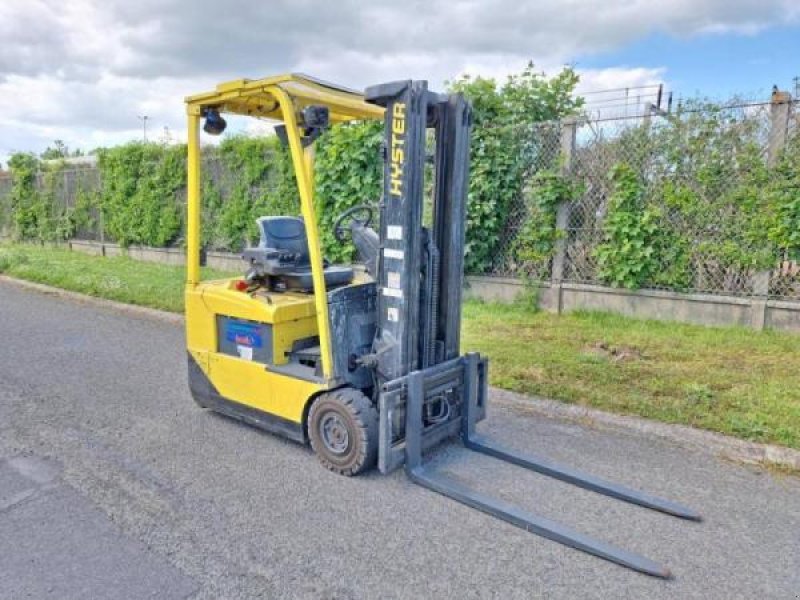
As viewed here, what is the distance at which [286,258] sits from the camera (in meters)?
4.14

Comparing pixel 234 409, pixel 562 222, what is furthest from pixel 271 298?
pixel 562 222

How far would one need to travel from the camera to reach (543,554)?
2.83m

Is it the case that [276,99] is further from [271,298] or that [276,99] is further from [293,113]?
[271,298]

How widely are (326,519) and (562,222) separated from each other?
5.49 m

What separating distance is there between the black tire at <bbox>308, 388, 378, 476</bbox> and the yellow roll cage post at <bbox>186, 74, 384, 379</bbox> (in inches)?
7.7

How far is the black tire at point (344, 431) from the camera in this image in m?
3.46

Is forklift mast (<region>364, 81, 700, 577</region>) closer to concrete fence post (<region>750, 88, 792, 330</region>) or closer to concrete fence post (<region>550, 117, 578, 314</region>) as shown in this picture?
concrete fence post (<region>550, 117, 578, 314</region>)

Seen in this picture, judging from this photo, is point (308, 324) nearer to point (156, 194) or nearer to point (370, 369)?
point (370, 369)

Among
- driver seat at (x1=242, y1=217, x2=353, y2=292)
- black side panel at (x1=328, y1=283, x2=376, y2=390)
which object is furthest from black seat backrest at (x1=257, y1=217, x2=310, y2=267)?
black side panel at (x1=328, y1=283, x2=376, y2=390)

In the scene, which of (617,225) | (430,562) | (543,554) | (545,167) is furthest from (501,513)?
(545,167)

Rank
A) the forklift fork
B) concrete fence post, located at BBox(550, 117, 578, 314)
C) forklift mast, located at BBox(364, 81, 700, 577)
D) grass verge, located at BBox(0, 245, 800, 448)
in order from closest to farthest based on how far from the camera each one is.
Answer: the forklift fork < forklift mast, located at BBox(364, 81, 700, 577) < grass verge, located at BBox(0, 245, 800, 448) < concrete fence post, located at BBox(550, 117, 578, 314)

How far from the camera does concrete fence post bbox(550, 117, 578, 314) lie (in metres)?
7.41

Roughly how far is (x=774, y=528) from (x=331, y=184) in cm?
745

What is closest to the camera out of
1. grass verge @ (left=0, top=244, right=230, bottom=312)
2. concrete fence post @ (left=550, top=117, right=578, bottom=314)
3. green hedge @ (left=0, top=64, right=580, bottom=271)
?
concrete fence post @ (left=550, top=117, right=578, bottom=314)
